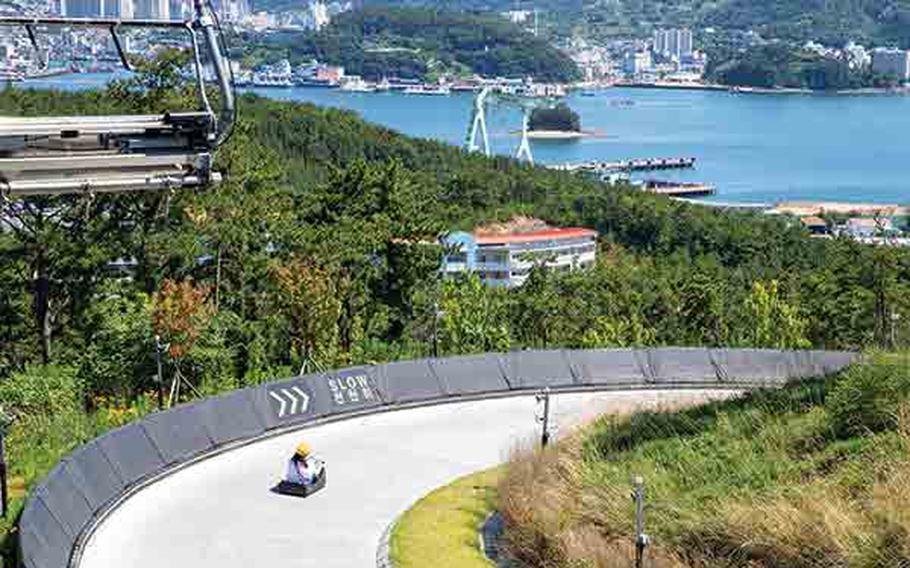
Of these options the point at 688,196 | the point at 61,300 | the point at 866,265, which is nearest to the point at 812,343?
the point at 866,265

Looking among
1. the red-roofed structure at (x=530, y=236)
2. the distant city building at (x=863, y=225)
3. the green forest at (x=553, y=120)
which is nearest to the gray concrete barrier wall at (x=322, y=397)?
the red-roofed structure at (x=530, y=236)

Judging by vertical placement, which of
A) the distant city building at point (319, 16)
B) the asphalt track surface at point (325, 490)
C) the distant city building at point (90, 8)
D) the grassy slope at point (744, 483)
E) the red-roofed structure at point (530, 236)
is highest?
the distant city building at point (319, 16)

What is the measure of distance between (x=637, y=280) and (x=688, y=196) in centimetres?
4448

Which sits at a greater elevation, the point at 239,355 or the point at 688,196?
the point at 239,355

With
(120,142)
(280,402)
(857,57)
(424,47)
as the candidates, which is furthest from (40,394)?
(857,57)

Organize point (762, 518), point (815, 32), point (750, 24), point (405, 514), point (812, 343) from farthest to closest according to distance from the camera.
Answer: point (750, 24)
point (815, 32)
point (812, 343)
point (405, 514)
point (762, 518)

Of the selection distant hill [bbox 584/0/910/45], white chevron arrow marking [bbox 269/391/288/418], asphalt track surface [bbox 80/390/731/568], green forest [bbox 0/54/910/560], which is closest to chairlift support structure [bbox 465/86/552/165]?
green forest [bbox 0/54/910/560]

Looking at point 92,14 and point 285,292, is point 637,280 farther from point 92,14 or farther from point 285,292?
point 92,14

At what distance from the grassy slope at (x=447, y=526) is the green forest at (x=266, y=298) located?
3682 mm

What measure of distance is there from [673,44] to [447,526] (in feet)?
529

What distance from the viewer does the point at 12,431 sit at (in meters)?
13.6

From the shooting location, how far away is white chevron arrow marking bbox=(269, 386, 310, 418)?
14391 millimetres

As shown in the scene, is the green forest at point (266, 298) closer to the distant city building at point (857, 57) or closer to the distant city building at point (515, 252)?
the distant city building at point (515, 252)

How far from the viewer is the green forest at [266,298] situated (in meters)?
16.6
